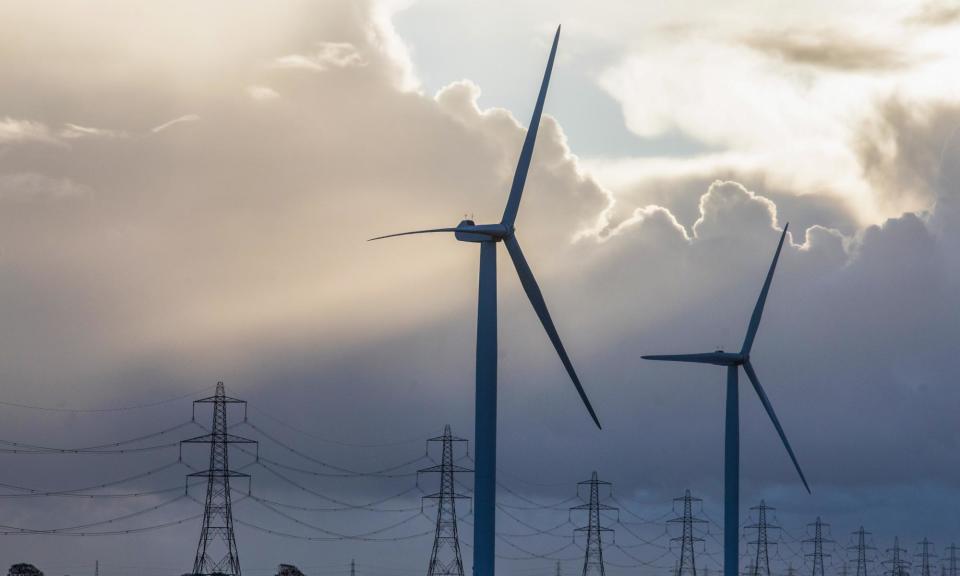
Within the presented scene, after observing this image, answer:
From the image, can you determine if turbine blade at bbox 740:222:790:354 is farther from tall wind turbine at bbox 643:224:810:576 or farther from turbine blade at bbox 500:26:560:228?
turbine blade at bbox 500:26:560:228

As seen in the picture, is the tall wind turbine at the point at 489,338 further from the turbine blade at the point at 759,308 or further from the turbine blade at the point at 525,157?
the turbine blade at the point at 759,308

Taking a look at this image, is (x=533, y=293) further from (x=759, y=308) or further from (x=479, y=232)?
(x=759, y=308)

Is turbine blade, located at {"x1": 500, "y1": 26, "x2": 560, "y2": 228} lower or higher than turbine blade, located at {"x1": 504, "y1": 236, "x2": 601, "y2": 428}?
higher

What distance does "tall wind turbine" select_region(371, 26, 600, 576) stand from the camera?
122m

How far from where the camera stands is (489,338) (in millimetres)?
124500

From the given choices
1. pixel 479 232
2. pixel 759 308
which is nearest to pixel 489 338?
pixel 479 232

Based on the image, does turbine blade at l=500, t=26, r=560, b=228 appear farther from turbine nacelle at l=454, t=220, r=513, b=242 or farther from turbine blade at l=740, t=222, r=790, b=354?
turbine blade at l=740, t=222, r=790, b=354

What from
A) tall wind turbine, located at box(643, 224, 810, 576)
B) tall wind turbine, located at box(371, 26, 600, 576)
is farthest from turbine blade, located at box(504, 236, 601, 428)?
tall wind turbine, located at box(643, 224, 810, 576)

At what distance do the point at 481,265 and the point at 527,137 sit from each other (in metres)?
13.1

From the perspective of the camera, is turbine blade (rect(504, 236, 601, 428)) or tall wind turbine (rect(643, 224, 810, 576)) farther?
A: tall wind turbine (rect(643, 224, 810, 576))

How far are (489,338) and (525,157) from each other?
19.3m

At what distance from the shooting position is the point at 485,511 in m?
122

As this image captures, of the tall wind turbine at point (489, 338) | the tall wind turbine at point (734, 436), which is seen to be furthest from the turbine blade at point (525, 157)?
the tall wind turbine at point (734, 436)

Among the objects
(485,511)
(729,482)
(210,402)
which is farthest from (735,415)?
(485,511)
